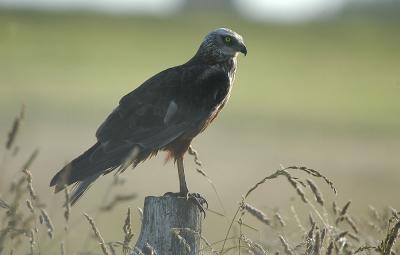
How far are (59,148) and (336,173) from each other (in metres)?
6.47

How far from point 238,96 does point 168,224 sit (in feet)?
118

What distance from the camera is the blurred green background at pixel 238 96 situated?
20.7 meters

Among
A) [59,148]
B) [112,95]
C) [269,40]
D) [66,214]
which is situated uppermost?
[269,40]

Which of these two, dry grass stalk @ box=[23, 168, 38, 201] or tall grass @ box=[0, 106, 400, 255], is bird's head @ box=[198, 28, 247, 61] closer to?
tall grass @ box=[0, 106, 400, 255]

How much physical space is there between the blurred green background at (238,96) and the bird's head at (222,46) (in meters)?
6.33

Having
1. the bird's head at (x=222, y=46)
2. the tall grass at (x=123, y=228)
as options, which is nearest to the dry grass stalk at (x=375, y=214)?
the tall grass at (x=123, y=228)

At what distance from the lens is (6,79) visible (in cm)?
4134

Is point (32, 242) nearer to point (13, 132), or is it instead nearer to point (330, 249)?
point (13, 132)

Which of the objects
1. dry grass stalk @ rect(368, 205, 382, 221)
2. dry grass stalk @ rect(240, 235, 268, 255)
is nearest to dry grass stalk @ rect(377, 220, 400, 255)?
dry grass stalk @ rect(240, 235, 268, 255)

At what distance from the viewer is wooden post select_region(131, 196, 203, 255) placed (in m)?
4.37

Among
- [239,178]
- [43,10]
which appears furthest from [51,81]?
[239,178]

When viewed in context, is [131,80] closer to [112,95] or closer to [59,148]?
[112,95]

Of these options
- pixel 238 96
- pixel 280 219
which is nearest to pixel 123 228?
pixel 280 219

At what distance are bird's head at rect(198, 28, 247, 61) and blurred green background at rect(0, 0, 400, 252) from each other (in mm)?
6326
